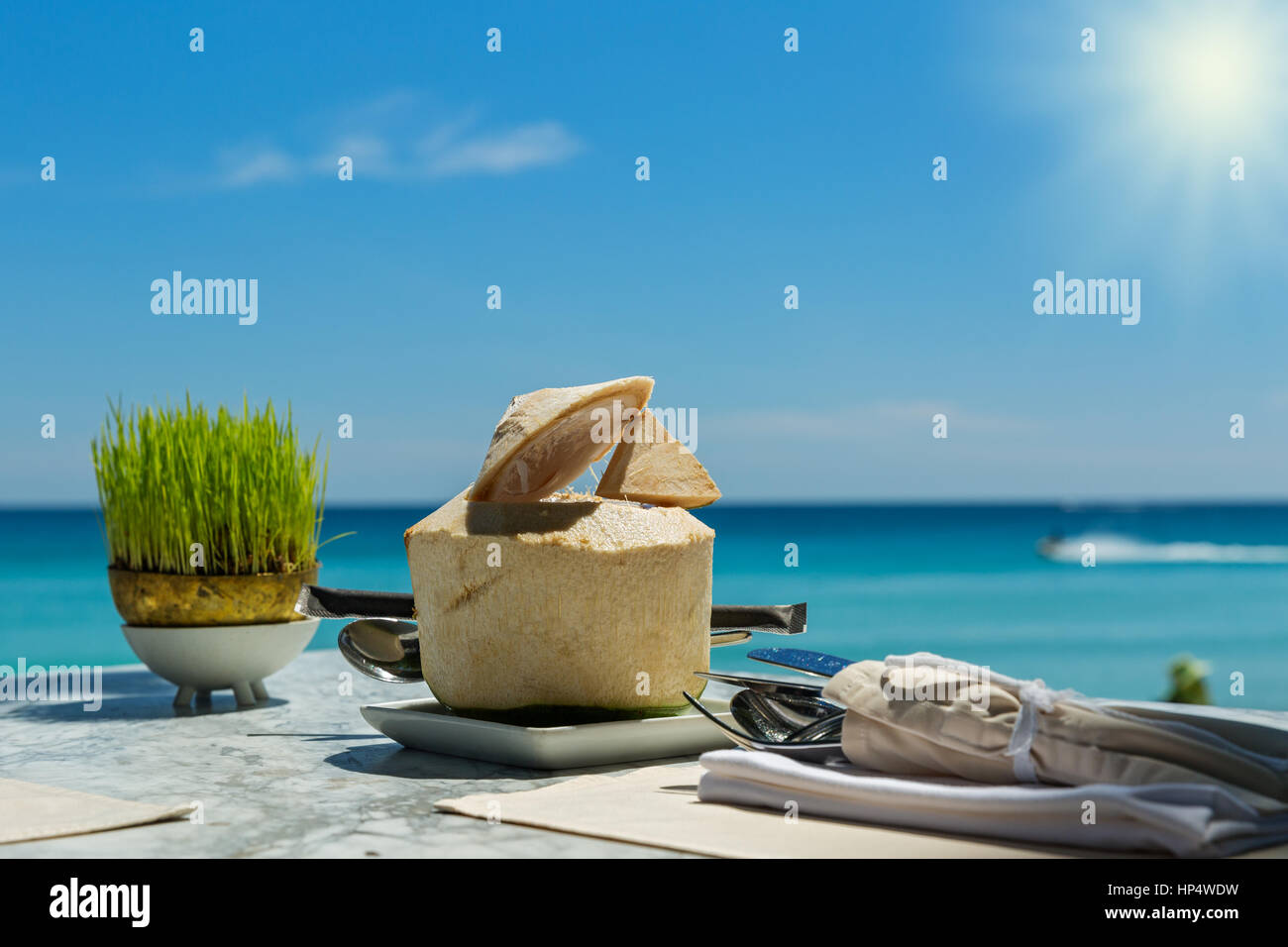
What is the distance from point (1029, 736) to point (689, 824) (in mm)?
330

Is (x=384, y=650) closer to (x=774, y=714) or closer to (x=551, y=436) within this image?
(x=551, y=436)

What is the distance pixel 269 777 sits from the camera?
4.50 feet

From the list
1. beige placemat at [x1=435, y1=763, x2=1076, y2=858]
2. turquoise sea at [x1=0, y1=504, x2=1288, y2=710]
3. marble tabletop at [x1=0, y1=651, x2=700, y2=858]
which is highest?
beige placemat at [x1=435, y1=763, x2=1076, y2=858]

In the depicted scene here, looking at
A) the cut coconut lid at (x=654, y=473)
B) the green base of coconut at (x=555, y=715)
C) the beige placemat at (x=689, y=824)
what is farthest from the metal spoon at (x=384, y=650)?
the beige placemat at (x=689, y=824)

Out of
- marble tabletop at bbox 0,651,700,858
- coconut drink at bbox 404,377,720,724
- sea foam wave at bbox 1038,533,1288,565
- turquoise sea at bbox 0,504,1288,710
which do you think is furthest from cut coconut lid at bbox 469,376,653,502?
sea foam wave at bbox 1038,533,1288,565

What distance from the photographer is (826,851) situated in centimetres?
91

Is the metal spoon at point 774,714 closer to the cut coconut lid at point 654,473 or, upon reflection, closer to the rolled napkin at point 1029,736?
the rolled napkin at point 1029,736

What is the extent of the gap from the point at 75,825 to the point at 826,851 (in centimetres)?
74

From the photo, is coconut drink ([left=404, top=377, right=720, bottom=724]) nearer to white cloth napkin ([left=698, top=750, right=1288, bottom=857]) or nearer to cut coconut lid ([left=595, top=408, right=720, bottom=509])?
cut coconut lid ([left=595, top=408, right=720, bottom=509])

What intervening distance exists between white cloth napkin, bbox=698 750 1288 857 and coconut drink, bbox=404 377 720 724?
334 mm

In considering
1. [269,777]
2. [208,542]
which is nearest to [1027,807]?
[269,777]

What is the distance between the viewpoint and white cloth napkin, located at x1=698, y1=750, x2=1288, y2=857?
87cm
